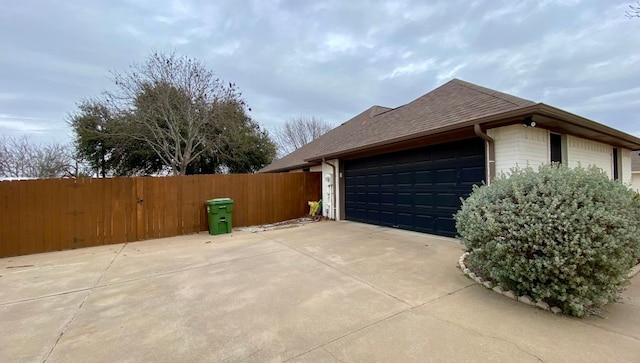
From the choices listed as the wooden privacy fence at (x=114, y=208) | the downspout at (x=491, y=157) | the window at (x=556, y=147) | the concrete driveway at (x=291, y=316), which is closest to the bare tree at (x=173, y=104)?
the wooden privacy fence at (x=114, y=208)

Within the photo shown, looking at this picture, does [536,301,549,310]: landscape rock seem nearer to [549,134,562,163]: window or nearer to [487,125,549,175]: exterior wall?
[487,125,549,175]: exterior wall

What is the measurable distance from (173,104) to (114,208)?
992cm

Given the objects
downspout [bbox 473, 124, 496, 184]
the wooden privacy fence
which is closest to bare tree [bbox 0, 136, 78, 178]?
the wooden privacy fence

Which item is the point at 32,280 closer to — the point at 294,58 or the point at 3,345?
the point at 3,345

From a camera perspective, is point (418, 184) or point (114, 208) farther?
point (114, 208)

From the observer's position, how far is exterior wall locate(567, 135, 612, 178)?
659 centimetres

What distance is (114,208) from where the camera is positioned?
7547 millimetres

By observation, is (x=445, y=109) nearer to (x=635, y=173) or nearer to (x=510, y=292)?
(x=510, y=292)

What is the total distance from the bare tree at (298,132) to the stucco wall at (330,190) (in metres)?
19.1

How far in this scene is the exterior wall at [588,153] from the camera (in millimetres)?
6588

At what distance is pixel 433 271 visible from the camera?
421 cm

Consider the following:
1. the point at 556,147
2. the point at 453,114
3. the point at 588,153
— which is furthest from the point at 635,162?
the point at 453,114

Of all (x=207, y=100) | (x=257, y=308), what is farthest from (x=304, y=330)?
(x=207, y=100)

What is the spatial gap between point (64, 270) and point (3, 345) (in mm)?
3132
